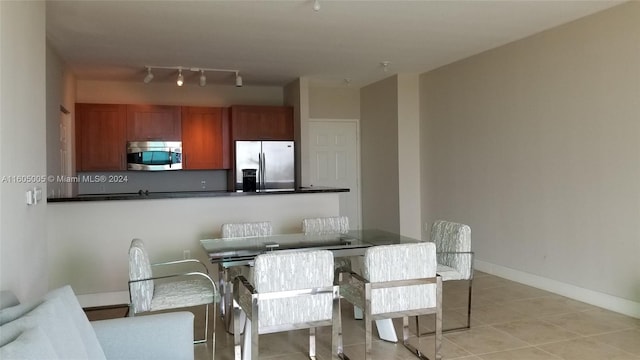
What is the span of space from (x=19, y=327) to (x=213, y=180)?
19.6 ft

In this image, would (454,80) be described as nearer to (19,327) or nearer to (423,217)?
(423,217)

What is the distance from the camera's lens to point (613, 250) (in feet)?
13.3

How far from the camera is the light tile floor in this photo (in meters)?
3.19

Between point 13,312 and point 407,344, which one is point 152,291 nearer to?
point 13,312

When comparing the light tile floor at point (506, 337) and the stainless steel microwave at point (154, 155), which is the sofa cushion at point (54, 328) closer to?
the light tile floor at point (506, 337)

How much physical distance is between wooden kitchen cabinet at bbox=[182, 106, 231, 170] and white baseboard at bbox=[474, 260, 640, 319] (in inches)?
152

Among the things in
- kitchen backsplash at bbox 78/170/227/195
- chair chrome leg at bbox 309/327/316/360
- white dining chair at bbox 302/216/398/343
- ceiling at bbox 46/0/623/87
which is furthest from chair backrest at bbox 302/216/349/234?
kitchen backsplash at bbox 78/170/227/195

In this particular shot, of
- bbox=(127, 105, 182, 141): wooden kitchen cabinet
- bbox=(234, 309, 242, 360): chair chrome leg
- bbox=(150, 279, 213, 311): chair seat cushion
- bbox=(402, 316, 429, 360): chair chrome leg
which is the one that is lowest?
bbox=(402, 316, 429, 360): chair chrome leg

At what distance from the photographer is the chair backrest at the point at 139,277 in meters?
2.93

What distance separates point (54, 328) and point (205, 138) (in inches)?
217

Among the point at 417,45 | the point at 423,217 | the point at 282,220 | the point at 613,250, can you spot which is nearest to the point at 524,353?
the point at 613,250

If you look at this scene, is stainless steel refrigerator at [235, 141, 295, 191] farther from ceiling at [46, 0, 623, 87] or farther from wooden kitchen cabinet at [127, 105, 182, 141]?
ceiling at [46, 0, 623, 87]

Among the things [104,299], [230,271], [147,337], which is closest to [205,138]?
[104,299]

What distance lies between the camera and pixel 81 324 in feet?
6.35
